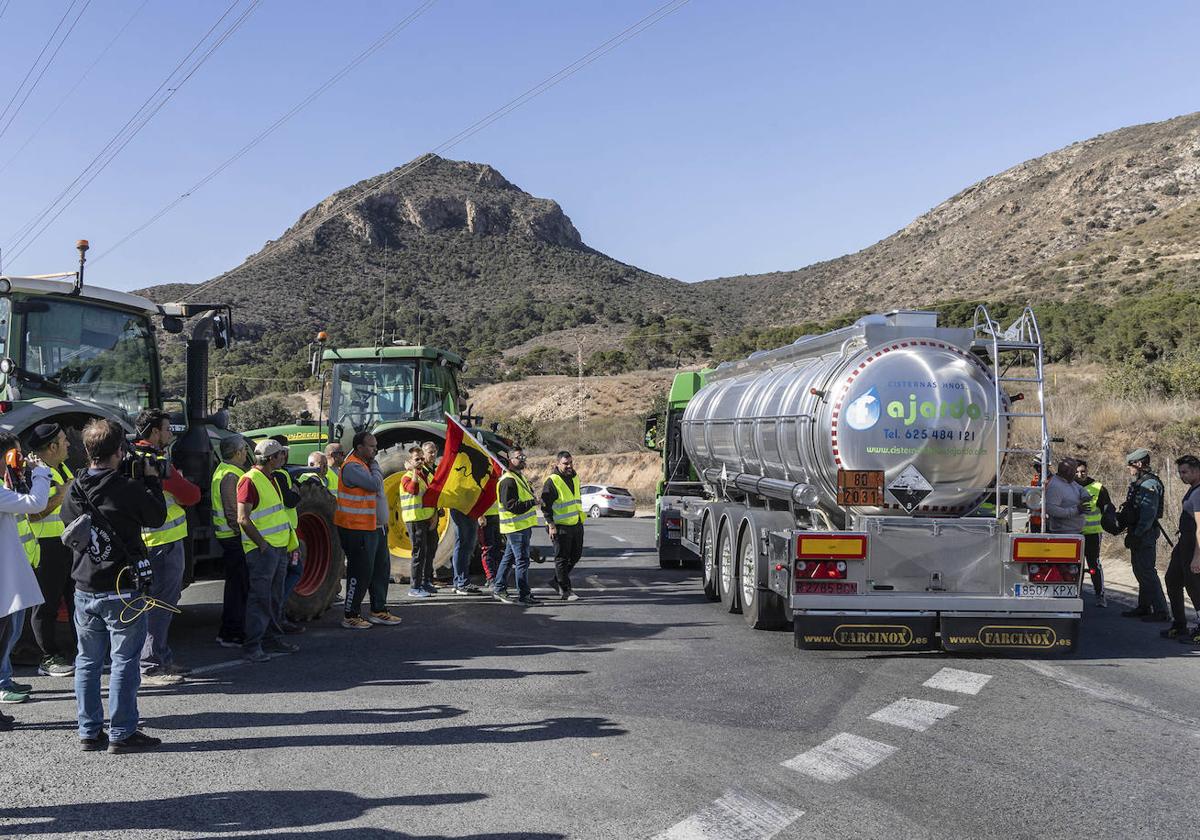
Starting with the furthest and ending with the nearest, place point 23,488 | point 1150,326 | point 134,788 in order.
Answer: point 1150,326 → point 23,488 → point 134,788

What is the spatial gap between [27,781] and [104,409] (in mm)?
4766

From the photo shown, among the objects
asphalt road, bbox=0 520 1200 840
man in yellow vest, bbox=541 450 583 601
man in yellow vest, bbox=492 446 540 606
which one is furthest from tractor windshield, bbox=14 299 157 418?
man in yellow vest, bbox=541 450 583 601

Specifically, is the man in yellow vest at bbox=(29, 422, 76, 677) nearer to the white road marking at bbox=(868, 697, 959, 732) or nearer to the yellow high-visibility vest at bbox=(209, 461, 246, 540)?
the yellow high-visibility vest at bbox=(209, 461, 246, 540)

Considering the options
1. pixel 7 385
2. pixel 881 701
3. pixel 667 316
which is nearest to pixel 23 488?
pixel 7 385

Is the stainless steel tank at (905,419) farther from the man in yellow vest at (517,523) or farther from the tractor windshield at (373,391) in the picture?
the tractor windshield at (373,391)

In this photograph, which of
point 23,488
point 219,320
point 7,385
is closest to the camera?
point 23,488

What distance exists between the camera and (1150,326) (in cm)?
3788

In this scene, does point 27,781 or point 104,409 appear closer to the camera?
point 27,781

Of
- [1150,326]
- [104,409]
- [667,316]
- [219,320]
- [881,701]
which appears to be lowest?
[881,701]

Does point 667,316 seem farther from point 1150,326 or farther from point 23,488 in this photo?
point 23,488

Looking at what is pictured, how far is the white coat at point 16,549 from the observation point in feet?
21.7

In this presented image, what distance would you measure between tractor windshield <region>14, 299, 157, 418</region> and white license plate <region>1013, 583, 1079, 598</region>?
840 centimetres

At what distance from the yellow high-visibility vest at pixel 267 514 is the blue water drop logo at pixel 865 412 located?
5039 millimetres

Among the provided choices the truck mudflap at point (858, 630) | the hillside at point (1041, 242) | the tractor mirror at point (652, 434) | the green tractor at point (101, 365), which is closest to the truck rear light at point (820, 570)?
the truck mudflap at point (858, 630)
